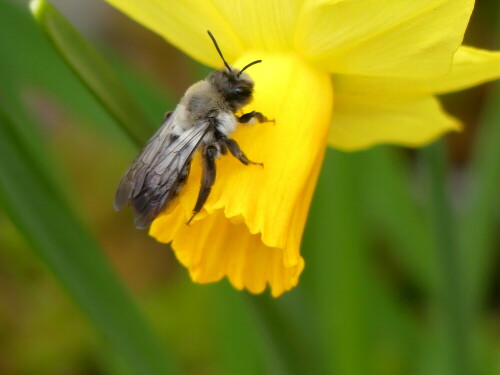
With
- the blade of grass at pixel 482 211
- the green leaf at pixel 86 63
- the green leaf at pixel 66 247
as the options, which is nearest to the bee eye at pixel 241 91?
the green leaf at pixel 86 63

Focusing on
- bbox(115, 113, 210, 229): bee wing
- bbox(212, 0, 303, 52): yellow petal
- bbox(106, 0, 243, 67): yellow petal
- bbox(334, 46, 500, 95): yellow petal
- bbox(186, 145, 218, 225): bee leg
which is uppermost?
bbox(106, 0, 243, 67): yellow petal

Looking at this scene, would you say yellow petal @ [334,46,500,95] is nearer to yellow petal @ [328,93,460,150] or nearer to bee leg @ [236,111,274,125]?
yellow petal @ [328,93,460,150]

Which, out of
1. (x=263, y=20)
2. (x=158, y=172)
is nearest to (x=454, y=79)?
(x=263, y=20)

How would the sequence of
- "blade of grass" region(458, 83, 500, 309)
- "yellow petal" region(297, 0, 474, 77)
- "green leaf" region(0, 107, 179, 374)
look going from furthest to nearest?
"blade of grass" region(458, 83, 500, 309) < "green leaf" region(0, 107, 179, 374) < "yellow petal" region(297, 0, 474, 77)

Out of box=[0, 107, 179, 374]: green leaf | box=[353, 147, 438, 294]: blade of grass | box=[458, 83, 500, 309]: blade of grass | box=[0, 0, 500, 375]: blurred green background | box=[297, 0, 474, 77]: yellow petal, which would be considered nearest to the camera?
box=[297, 0, 474, 77]: yellow petal

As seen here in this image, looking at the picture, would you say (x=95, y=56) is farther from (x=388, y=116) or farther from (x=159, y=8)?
(x=388, y=116)

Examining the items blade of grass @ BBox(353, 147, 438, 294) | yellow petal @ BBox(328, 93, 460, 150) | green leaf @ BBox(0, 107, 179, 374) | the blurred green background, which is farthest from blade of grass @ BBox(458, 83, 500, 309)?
green leaf @ BBox(0, 107, 179, 374)

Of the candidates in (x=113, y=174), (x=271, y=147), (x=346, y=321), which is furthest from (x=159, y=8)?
(x=113, y=174)
